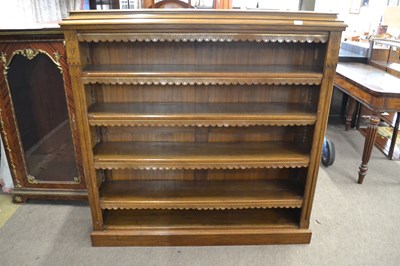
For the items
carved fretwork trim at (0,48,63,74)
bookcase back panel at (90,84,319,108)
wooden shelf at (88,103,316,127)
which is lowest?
wooden shelf at (88,103,316,127)

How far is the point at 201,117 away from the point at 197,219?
686 millimetres

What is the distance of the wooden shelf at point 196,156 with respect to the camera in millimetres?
1592

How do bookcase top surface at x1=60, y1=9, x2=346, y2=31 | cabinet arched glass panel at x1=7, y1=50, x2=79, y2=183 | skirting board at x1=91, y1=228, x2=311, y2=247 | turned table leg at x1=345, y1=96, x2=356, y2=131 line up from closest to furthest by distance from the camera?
bookcase top surface at x1=60, y1=9, x2=346, y2=31 → skirting board at x1=91, y1=228, x2=311, y2=247 → cabinet arched glass panel at x1=7, y1=50, x2=79, y2=183 → turned table leg at x1=345, y1=96, x2=356, y2=131

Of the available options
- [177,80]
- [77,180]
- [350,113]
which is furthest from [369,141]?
[77,180]

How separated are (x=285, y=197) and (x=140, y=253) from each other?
34.5 inches

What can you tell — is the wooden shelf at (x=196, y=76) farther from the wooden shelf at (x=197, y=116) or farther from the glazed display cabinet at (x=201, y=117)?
the wooden shelf at (x=197, y=116)

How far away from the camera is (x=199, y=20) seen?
134 centimetres

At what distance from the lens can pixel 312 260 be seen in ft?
5.53

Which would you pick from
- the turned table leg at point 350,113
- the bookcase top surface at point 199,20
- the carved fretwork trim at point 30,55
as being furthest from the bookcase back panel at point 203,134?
the turned table leg at point 350,113

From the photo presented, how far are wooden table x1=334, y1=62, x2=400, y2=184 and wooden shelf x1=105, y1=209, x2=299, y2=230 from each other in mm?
952

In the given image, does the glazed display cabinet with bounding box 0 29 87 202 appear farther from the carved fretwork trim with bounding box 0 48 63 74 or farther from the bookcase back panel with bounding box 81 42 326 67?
the bookcase back panel with bounding box 81 42 326 67

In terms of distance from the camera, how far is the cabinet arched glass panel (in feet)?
6.10

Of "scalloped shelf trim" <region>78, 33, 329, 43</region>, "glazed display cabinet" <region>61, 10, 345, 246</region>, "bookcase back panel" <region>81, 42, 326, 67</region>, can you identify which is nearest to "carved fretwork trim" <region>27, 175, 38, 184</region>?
"glazed display cabinet" <region>61, 10, 345, 246</region>

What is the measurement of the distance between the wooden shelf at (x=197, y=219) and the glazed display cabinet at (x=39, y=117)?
44cm
